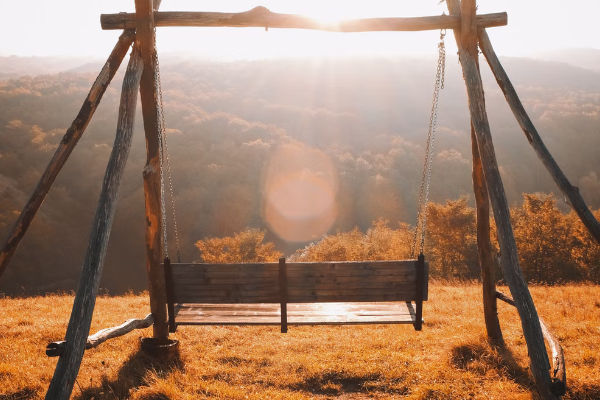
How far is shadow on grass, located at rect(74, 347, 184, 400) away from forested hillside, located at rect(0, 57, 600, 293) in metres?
39.5

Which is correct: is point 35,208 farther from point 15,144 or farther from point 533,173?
point 533,173

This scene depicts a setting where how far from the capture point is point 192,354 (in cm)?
540

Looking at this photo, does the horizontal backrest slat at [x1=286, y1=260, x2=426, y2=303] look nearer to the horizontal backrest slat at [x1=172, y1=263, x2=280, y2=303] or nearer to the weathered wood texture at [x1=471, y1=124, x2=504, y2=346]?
the horizontal backrest slat at [x1=172, y1=263, x2=280, y2=303]

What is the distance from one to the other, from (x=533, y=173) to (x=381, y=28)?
7791 centimetres

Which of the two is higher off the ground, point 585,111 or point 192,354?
point 585,111

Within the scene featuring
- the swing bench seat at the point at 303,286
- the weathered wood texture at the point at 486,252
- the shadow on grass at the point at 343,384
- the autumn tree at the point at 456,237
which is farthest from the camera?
the autumn tree at the point at 456,237

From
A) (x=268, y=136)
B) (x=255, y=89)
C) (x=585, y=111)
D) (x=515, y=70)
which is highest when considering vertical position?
(x=515, y=70)

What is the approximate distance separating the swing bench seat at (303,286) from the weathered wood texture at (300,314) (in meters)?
0.01

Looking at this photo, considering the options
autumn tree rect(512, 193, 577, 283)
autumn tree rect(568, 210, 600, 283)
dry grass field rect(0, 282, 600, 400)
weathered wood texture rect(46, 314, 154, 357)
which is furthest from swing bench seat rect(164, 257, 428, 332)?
autumn tree rect(512, 193, 577, 283)

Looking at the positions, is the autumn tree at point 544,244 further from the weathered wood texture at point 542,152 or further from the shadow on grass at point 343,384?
the shadow on grass at point 343,384

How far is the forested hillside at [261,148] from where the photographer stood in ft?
157

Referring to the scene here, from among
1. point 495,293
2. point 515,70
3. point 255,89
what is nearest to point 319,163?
point 255,89

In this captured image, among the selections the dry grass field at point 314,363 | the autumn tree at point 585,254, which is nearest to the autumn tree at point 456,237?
the autumn tree at point 585,254

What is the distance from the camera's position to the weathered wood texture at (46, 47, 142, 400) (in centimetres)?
325
